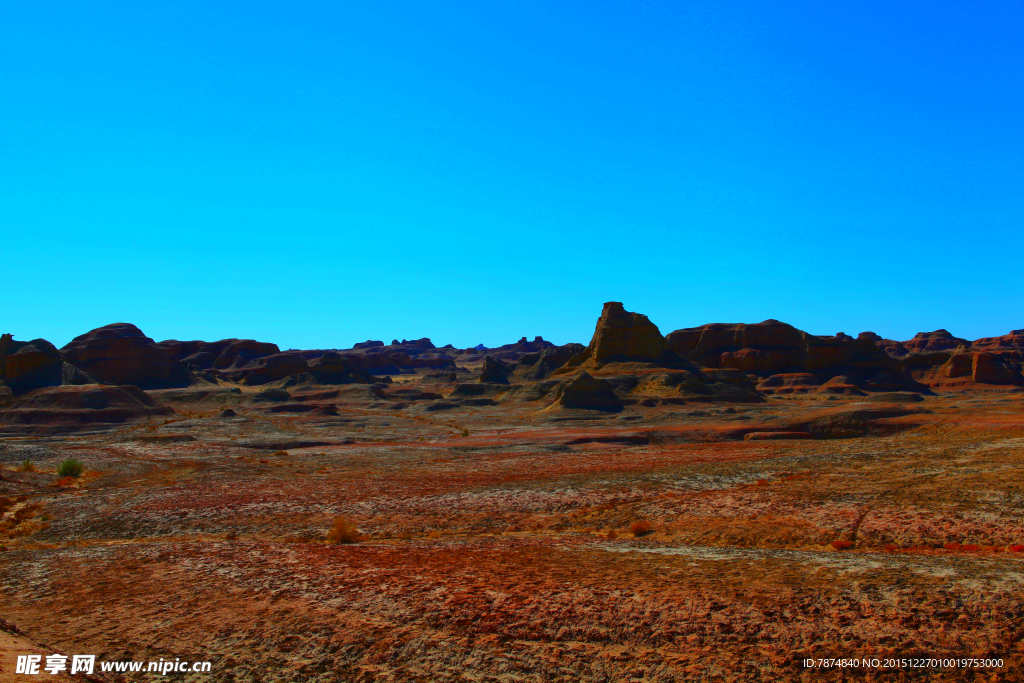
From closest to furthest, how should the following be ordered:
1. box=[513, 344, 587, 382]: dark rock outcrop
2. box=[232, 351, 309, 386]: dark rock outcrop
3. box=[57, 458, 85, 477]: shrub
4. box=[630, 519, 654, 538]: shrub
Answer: box=[630, 519, 654, 538]: shrub < box=[57, 458, 85, 477]: shrub < box=[232, 351, 309, 386]: dark rock outcrop < box=[513, 344, 587, 382]: dark rock outcrop

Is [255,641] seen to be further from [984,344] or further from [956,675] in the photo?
[984,344]

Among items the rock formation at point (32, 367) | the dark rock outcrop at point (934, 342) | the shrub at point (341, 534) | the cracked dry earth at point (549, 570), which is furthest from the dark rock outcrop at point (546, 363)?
the shrub at point (341, 534)

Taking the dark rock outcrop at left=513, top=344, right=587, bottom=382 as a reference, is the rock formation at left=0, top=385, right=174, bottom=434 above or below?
below

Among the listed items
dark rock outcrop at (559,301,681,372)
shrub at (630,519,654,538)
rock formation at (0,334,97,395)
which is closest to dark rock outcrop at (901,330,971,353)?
dark rock outcrop at (559,301,681,372)

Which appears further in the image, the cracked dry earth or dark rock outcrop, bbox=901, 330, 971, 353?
dark rock outcrop, bbox=901, 330, 971, 353

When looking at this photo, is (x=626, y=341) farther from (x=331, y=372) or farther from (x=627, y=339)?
(x=331, y=372)

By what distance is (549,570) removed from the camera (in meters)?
12.1

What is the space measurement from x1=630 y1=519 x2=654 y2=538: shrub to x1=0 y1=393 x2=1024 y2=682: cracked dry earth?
0.26 ft

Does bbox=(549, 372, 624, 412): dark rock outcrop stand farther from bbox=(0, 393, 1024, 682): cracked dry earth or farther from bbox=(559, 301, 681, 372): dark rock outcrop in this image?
bbox=(0, 393, 1024, 682): cracked dry earth

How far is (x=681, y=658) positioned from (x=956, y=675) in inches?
117

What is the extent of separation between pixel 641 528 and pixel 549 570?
4.89 m

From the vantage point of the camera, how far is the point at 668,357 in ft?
338

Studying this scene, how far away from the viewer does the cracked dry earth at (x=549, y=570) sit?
8.82m

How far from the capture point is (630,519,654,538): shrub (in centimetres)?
1628
